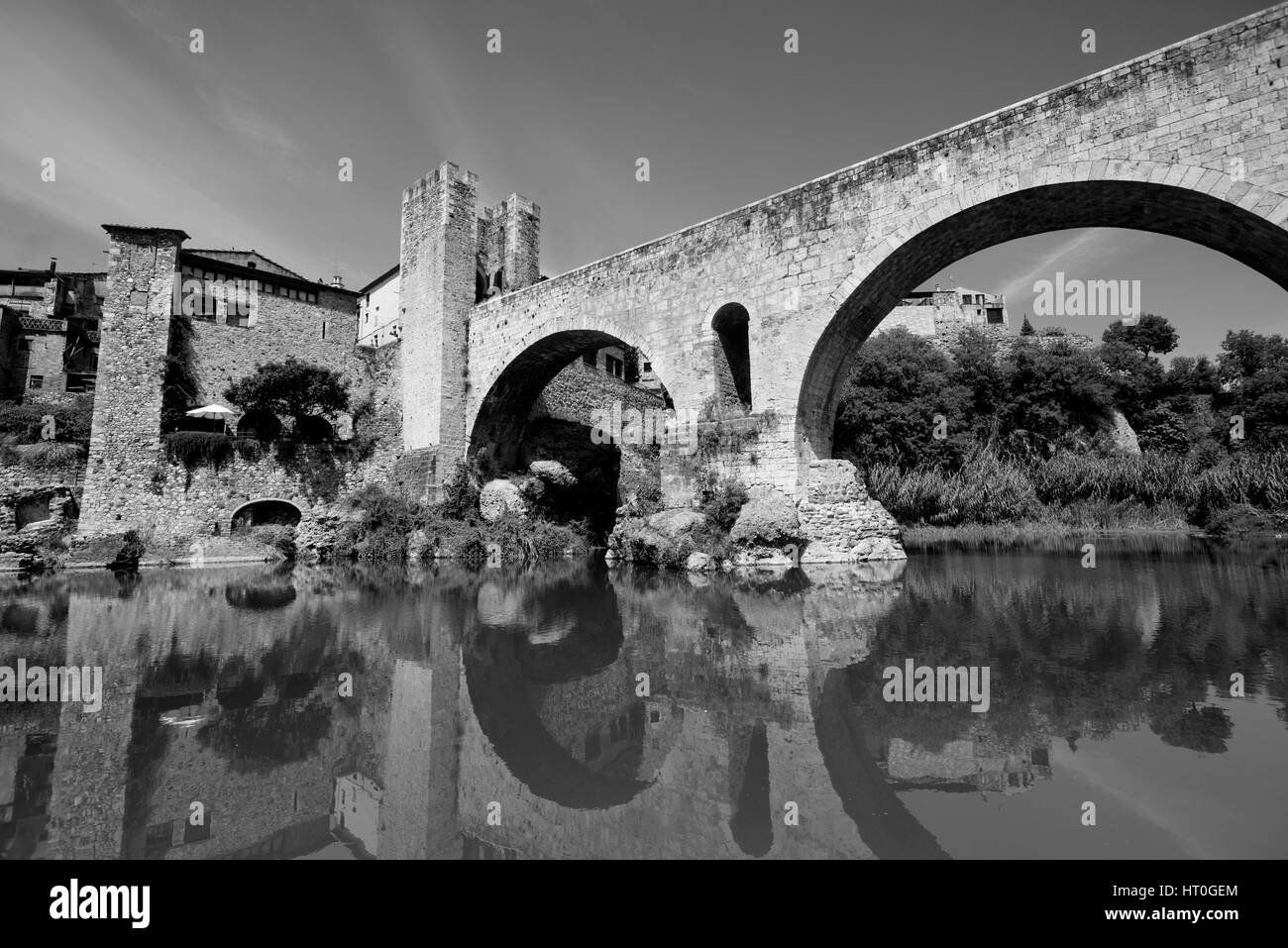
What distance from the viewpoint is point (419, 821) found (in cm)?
256

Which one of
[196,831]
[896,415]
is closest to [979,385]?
[896,415]

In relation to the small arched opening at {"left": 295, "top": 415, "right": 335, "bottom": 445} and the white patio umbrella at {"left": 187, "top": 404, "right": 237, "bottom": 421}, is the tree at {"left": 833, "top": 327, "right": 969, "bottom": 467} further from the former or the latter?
the white patio umbrella at {"left": 187, "top": 404, "right": 237, "bottom": 421}

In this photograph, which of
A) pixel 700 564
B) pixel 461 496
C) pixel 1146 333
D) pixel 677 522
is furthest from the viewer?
pixel 1146 333

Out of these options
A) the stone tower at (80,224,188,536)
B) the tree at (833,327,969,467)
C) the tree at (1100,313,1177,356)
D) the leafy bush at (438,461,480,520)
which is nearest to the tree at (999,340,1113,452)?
the tree at (833,327,969,467)

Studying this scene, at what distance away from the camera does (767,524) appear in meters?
11.4

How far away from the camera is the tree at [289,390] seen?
19.2 metres

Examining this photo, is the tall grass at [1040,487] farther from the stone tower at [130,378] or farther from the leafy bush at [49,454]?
the leafy bush at [49,454]

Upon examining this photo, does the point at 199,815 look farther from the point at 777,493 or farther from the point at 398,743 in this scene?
the point at 777,493

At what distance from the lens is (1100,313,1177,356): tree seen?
3588cm

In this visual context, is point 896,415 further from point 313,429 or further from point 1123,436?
point 313,429

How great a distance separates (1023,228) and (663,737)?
11.2 metres

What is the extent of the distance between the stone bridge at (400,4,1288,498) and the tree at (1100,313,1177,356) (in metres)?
31.9
